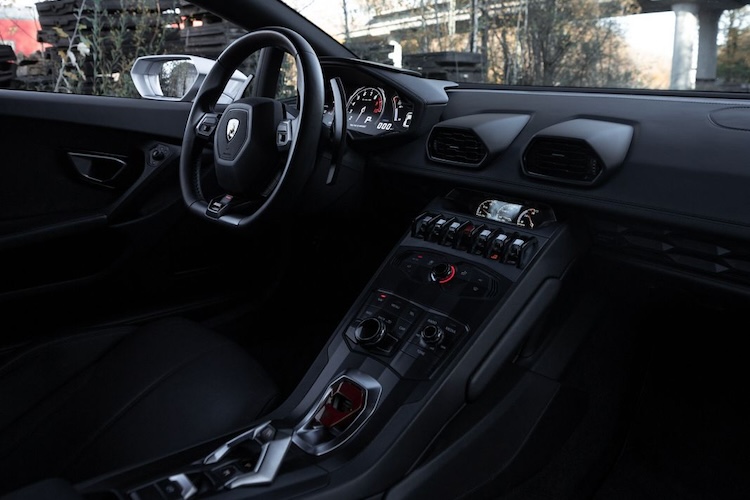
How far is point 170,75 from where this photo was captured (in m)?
2.33

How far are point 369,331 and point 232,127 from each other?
1.90 feet

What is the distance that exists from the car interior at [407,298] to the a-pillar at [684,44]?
0.04m

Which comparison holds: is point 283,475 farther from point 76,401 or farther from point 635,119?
point 635,119

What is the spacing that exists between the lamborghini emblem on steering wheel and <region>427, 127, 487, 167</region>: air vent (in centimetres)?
53

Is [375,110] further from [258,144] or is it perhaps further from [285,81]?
[258,144]

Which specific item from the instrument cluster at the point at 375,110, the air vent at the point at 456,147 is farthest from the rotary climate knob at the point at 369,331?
the instrument cluster at the point at 375,110

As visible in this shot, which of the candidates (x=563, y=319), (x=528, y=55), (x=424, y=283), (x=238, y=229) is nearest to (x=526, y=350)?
(x=563, y=319)

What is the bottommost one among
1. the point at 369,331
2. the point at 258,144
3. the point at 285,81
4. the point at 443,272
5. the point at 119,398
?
the point at 119,398

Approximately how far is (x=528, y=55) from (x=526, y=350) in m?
0.86

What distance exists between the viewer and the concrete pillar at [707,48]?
1.45 meters

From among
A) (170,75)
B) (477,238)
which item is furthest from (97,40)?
(477,238)

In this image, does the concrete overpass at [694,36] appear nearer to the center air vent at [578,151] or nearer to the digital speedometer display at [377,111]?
the center air vent at [578,151]

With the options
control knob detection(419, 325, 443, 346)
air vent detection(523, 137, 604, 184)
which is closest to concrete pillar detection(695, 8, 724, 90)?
air vent detection(523, 137, 604, 184)

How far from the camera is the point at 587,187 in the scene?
55.6 inches
